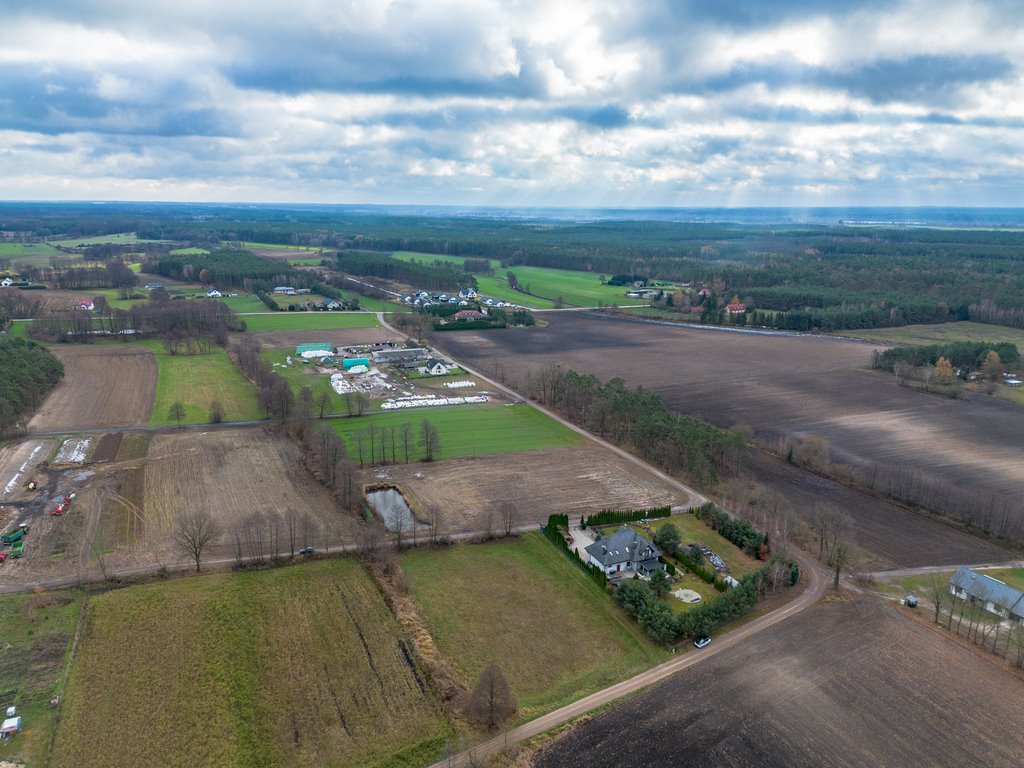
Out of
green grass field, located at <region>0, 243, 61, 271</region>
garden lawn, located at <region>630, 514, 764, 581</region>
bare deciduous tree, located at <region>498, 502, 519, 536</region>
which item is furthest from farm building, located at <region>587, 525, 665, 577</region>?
green grass field, located at <region>0, 243, 61, 271</region>

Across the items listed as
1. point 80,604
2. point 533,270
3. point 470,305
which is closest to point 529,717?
point 80,604

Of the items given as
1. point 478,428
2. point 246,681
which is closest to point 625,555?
point 246,681

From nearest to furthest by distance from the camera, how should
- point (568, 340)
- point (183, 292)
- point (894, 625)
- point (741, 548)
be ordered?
point (894, 625)
point (741, 548)
point (568, 340)
point (183, 292)

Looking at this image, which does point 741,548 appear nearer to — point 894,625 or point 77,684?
point 894,625

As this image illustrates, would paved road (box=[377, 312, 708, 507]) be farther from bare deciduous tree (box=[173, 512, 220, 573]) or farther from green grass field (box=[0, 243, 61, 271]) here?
green grass field (box=[0, 243, 61, 271])

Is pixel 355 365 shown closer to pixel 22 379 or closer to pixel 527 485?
pixel 22 379

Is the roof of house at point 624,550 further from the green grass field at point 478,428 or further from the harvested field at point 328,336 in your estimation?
the harvested field at point 328,336

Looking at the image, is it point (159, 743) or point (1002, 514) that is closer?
point (159, 743)
